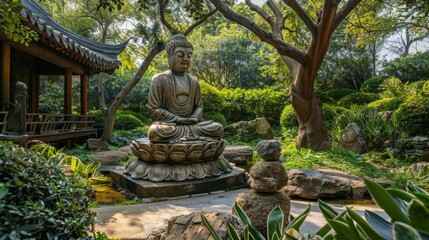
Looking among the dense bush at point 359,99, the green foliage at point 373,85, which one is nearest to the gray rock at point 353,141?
the dense bush at point 359,99

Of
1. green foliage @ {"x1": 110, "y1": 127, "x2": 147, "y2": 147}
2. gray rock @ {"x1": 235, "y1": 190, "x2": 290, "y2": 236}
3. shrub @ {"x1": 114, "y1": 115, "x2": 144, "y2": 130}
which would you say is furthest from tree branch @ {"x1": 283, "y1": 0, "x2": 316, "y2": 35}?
shrub @ {"x1": 114, "y1": 115, "x2": 144, "y2": 130}

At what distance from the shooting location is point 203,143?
5.36 metres

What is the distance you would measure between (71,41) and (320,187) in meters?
5.98

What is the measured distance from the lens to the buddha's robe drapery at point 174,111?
5488mm

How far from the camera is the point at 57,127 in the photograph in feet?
33.0

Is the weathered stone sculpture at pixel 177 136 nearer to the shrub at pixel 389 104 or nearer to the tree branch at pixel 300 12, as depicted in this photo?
the tree branch at pixel 300 12

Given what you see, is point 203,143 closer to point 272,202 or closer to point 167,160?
point 167,160

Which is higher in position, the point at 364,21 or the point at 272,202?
the point at 364,21

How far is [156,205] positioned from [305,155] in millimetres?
3791

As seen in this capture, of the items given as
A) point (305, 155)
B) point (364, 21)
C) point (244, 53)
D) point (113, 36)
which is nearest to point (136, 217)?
point (305, 155)

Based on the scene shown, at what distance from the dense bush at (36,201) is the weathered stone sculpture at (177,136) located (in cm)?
336

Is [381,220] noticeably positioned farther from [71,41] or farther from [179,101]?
[71,41]

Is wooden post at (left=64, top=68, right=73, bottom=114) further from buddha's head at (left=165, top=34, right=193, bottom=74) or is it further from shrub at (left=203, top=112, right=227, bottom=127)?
buddha's head at (left=165, top=34, right=193, bottom=74)

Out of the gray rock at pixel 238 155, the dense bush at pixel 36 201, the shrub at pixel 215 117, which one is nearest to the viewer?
the dense bush at pixel 36 201
